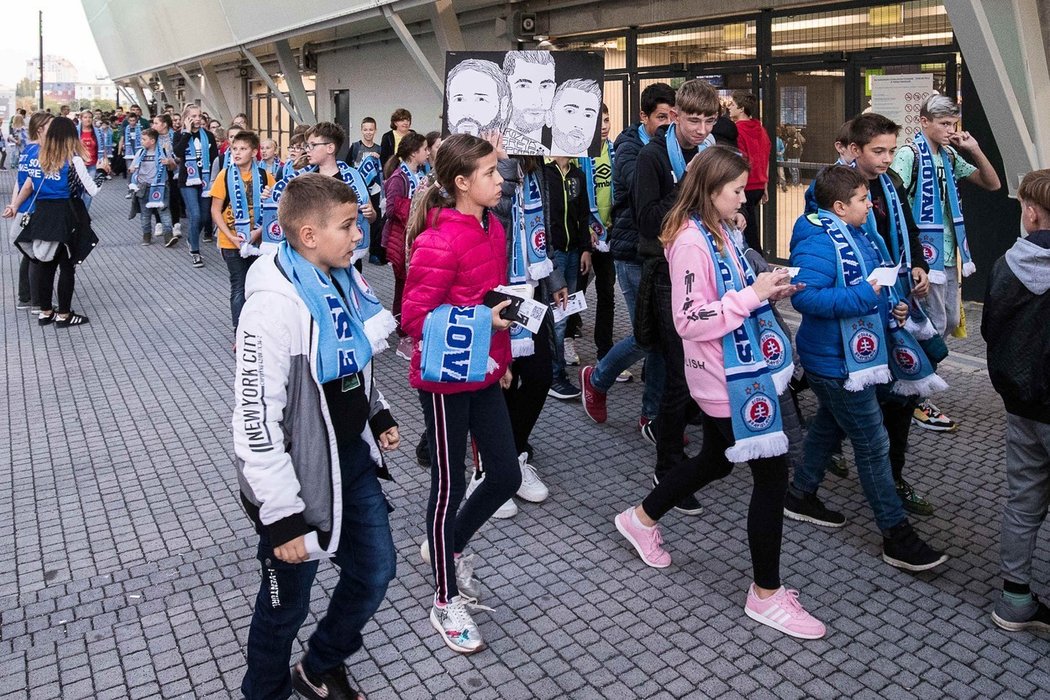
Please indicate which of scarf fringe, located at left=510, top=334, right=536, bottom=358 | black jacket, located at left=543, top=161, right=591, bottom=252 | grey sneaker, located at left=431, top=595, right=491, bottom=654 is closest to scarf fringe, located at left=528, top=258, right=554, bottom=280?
scarf fringe, located at left=510, top=334, right=536, bottom=358

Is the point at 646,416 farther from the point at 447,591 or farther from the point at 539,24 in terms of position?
the point at 539,24

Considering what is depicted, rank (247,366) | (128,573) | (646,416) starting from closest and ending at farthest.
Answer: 1. (247,366)
2. (128,573)
3. (646,416)

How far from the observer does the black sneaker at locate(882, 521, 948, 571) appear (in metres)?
4.35

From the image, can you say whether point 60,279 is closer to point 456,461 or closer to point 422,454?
point 422,454

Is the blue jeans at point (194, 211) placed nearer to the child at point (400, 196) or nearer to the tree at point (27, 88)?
the child at point (400, 196)

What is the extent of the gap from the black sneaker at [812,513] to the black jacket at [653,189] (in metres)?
1.40

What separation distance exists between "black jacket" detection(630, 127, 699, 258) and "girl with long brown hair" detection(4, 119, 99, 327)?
6.78 m

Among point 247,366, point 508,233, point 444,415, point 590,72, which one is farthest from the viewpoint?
point 590,72

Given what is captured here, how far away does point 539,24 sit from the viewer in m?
14.8

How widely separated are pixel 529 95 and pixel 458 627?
2844 millimetres

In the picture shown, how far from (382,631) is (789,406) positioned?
1837 mm

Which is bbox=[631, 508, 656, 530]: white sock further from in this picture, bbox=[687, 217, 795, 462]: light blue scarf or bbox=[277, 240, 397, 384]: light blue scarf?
bbox=[277, 240, 397, 384]: light blue scarf

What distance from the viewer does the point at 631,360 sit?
20.2 ft

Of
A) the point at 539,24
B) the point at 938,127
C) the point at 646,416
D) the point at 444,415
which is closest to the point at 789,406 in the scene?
the point at 444,415
